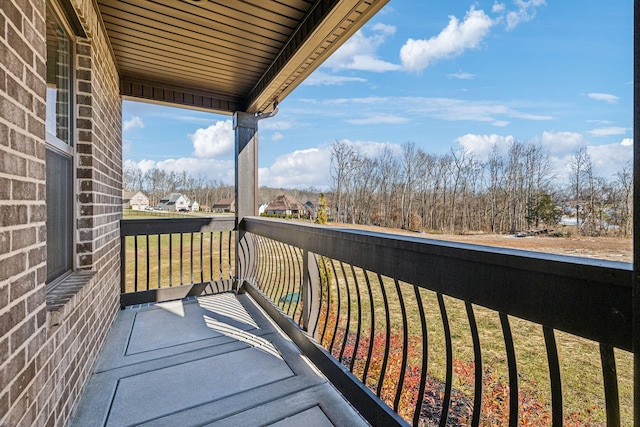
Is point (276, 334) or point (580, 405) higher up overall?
point (276, 334)

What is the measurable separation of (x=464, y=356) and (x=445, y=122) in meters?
6.76

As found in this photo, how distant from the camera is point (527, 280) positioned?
3.11ft

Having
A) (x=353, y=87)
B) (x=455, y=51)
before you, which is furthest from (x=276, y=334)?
(x=353, y=87)

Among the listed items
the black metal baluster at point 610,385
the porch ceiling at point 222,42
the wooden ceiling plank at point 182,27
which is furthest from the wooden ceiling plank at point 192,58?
the black metal baluster at point 610,385

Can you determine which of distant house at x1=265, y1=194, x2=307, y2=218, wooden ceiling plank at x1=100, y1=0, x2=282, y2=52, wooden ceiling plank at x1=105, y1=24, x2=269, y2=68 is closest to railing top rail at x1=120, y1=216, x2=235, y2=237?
wooden ceiling plank at x1=105, y1=24, x2=269, y2=68

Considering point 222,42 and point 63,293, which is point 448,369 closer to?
point 63,293

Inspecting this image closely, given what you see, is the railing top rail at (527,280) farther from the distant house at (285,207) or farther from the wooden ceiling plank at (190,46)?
the distant house at (285,207)

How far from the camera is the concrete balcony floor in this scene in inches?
69.8

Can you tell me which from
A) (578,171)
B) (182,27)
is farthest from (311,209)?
(578,171)

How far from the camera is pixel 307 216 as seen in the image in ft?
29.1

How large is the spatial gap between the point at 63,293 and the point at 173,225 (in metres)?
A: 2.26

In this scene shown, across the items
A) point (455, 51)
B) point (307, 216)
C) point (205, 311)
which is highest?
point (455, 51)

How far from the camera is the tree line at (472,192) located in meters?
2.44

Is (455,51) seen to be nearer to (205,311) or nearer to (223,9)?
(223,9)
